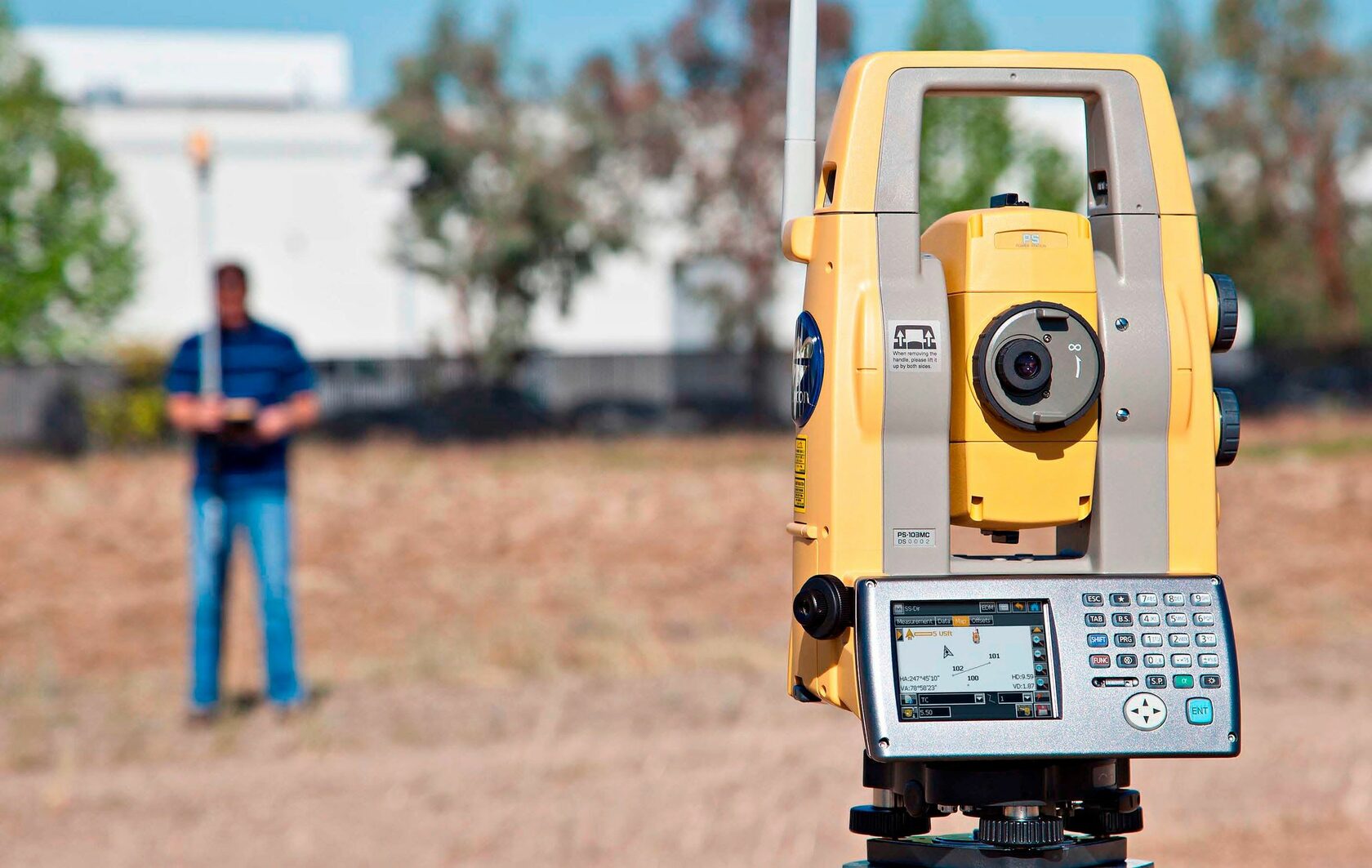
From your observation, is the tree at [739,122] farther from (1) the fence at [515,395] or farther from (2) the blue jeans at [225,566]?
(2) the blue jeans at [225,566]

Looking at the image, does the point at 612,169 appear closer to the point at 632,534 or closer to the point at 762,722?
the point at 632,534

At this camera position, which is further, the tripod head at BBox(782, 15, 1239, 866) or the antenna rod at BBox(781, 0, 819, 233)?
the antenna rod at BBox(781, 0, 819, 233)

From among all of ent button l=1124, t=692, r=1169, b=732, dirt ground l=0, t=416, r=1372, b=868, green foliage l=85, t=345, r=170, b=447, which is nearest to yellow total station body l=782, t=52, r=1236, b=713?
ent button l=1124, t=692, r=1169, b=732

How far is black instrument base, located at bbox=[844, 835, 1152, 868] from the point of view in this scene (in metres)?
1.79

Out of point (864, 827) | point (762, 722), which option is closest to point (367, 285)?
point (762, 722)

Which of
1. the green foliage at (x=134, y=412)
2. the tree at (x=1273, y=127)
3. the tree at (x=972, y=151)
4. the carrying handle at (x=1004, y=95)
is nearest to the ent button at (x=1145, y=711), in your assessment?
the carrying handle at (x=1004, y=95)

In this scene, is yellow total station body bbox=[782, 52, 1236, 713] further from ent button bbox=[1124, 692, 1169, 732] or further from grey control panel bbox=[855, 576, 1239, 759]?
ent button bbox=[1124, 692, 1169, 732]

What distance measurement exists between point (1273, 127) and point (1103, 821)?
101 ft

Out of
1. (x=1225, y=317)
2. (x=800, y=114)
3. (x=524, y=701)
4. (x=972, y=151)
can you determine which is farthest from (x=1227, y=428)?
(x=972, y=151)

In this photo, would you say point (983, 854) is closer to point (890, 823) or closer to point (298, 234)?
point (890, 823)

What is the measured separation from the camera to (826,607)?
169cm

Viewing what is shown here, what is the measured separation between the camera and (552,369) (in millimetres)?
23906

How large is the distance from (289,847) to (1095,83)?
11.9ft

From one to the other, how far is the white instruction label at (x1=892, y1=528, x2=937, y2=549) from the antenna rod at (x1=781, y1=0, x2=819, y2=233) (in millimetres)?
420
